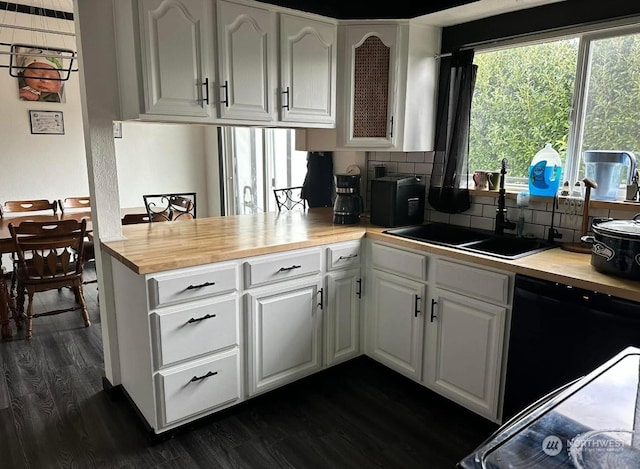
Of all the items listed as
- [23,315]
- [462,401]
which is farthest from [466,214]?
[23,315]

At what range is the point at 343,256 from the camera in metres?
2.56

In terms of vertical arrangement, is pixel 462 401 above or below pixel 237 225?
below

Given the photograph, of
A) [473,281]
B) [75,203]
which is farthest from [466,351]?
[75,203]

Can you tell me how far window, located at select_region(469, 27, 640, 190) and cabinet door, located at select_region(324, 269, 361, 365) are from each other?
1.10 metres

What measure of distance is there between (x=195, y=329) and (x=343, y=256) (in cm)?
92

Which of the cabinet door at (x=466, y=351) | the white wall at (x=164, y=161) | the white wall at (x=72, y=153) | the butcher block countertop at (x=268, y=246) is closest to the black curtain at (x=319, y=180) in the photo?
the butcher block countertop at (x=268, y=246)

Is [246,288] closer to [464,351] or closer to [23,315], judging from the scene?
[464,351]

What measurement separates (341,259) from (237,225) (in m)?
0.69

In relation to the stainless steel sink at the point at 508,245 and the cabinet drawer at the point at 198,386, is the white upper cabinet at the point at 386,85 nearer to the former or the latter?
the stainless steel sink at the point at 508,245

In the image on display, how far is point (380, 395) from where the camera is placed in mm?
2506

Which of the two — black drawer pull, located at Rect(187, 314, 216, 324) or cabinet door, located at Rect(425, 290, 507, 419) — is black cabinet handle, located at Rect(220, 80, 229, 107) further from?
cabinet door, located at Rect(425, 290, 507, 419)

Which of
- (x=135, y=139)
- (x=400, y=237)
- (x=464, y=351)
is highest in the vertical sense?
(x=135, y=139)

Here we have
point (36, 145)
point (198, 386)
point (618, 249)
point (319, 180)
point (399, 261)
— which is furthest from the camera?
point (36, 145)

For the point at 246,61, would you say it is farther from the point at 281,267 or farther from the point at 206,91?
the point at 281,267
